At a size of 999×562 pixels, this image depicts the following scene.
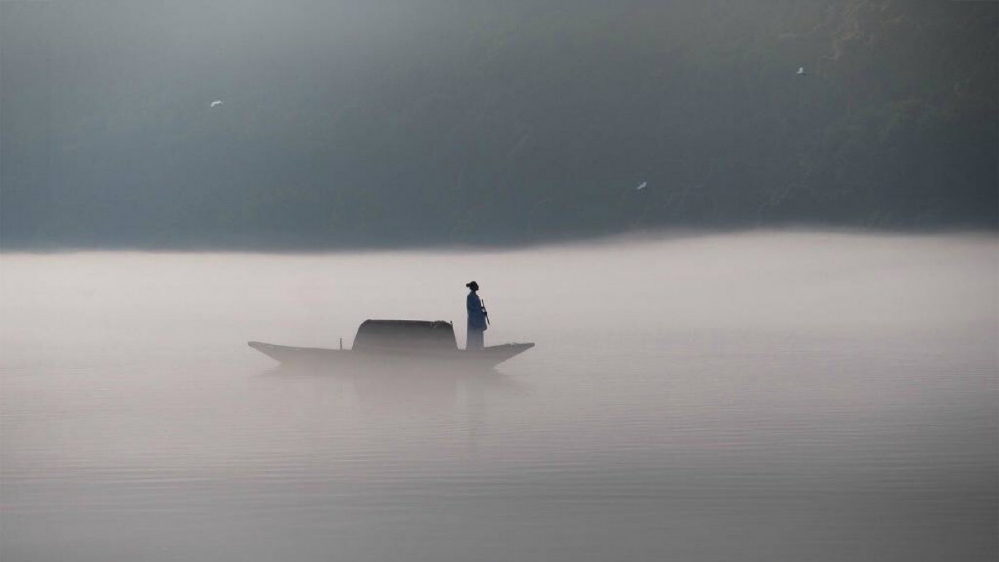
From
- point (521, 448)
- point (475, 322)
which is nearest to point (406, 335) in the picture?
point (475, 322)

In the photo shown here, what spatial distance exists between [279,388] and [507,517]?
909cm

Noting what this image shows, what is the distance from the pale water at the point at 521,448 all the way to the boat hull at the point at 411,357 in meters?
0.26

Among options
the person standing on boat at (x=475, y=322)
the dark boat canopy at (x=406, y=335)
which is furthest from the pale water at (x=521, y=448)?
the person standing on boat at (x=475, y=322)

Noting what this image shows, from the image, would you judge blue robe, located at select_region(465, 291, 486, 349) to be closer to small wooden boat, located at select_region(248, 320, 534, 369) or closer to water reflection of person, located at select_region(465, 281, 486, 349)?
water reflection of person, located at select_region(465, 281, 486, 349)

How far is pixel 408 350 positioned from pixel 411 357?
92 millimetres

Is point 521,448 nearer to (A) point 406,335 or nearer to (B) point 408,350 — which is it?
(B) point 408,350

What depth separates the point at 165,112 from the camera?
68.2m

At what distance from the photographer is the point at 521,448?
1250 centimetres

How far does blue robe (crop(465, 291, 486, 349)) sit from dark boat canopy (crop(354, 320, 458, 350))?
0.74ft

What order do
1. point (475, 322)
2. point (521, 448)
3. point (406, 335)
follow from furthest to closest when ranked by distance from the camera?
point (406, 335), point (475, 322), point (521, 448)

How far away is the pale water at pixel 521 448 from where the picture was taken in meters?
8.78

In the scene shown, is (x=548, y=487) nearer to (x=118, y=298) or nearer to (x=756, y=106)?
(x=118, y=298)

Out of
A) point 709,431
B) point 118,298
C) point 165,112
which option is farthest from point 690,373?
point 165,112

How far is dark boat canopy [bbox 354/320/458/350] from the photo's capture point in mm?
19453
